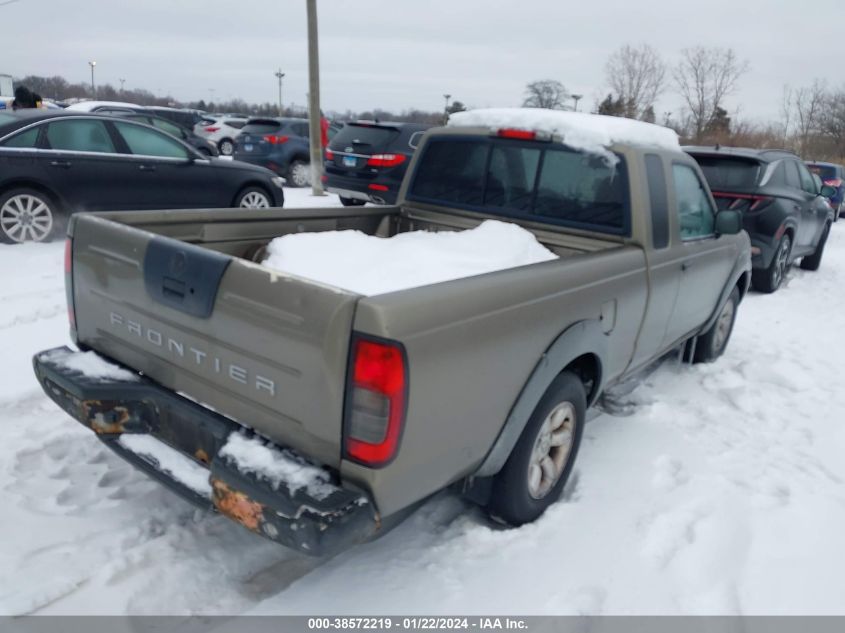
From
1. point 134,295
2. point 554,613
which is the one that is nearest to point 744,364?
point 554,613

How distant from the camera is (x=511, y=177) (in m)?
4.16

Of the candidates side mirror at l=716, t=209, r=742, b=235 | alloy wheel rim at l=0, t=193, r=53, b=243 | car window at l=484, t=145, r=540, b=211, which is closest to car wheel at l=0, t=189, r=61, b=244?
alloy wheel rim at l=0, t=193, r=53, b=243

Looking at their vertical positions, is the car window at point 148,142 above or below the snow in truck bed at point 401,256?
above

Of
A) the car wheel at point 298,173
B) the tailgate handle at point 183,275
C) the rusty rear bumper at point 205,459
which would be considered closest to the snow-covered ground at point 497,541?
the rusty rear bumper at point 205,459

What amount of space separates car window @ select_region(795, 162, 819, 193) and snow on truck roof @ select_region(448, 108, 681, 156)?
6178 millimetres

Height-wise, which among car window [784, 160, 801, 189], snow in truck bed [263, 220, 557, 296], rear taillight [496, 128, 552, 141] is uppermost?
rear taillight [496, 128, 552, 141]

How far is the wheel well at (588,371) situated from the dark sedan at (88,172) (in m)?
6.56

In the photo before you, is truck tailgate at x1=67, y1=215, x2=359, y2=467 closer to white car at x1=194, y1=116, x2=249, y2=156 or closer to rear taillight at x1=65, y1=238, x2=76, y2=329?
rear taillight at x1=65, y1=238, x2=76, y2=329

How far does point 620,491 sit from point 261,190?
24.4 ft

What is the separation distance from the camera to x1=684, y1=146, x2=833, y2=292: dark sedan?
26.4 feet

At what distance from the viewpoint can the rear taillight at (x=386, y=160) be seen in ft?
36.0

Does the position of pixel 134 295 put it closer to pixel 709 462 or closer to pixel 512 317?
pixel 512 317

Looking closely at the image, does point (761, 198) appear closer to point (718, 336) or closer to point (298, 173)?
point (718, 336)

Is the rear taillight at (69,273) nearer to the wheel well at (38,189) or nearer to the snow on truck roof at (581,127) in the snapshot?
the snow on truck roof at (581,127)
